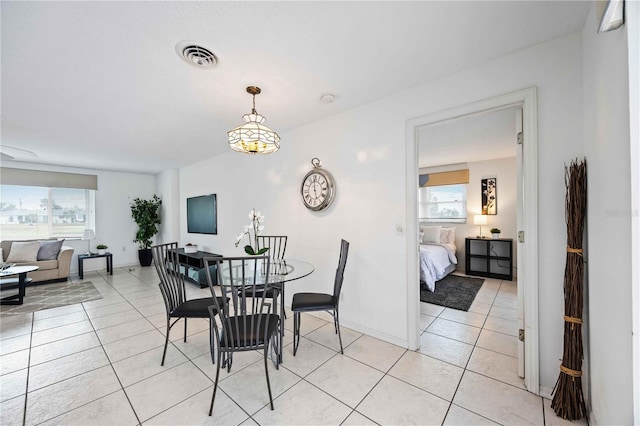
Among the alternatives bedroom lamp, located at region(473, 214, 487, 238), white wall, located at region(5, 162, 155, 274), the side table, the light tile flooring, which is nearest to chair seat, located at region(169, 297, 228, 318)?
the light tile flooring

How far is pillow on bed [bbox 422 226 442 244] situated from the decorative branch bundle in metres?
4.00

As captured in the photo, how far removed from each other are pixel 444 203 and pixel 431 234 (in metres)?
0.96

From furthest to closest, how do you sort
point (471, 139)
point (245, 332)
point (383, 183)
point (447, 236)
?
point (447, 236) < point (471, 139) < point (383, 183) < point (245, 332)

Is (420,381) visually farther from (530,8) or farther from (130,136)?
(130,136)

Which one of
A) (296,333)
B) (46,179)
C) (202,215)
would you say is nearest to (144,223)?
(46,179)

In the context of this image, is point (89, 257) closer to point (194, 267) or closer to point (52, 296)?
point (52, 296)

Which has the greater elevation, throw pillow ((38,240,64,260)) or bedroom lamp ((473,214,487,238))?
bedroom lamp ((473,214,487,238))

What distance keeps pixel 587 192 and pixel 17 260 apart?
25.5 feet

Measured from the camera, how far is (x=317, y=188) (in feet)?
9.75

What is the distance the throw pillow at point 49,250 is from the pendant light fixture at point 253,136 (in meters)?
5.35

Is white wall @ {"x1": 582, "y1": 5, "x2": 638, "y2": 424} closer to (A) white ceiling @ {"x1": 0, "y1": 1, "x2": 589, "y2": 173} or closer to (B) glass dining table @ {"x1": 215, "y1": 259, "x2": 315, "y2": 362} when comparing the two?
(A) white ceiling @ {"x1": 0, "y1": 1, "x2": 589, "y2": 173}

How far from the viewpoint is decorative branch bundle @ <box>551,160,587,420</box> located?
1.46 metres

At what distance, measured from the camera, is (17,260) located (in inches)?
175

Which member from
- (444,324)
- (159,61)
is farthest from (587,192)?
(159,61)
